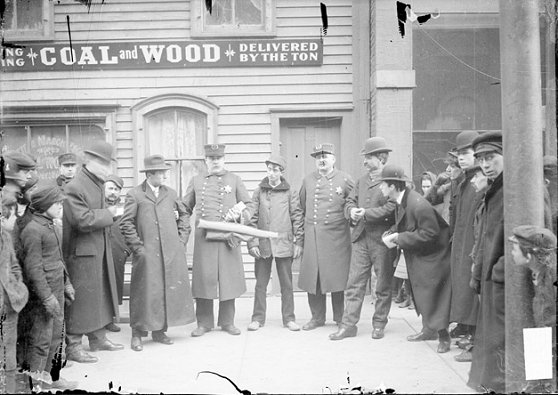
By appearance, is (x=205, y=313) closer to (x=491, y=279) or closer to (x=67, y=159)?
(x=67, y=159)

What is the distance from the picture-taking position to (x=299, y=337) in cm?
597

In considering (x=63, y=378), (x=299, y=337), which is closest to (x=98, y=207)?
(x=63, y=378)

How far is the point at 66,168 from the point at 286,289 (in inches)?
117

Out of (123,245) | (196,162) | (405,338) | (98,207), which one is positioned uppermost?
(196,162)

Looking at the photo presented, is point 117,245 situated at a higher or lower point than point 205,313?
higher

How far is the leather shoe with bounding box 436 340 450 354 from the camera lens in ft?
17.5

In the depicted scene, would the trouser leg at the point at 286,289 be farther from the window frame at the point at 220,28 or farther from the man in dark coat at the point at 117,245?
the window frame at the point at 220,28

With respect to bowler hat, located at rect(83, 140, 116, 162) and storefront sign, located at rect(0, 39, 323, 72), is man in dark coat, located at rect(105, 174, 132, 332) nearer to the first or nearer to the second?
bowler hat, located at rect(83, 140, 116, 162)

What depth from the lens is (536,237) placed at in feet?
10.6

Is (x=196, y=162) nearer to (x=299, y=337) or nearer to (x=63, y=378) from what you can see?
(x=299, y=337)

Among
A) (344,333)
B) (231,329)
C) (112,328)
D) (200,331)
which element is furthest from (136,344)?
(344,333)

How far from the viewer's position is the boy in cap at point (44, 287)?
165 inches

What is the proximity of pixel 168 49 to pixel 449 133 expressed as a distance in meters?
3.64

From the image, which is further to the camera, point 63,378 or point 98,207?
point 98,207
